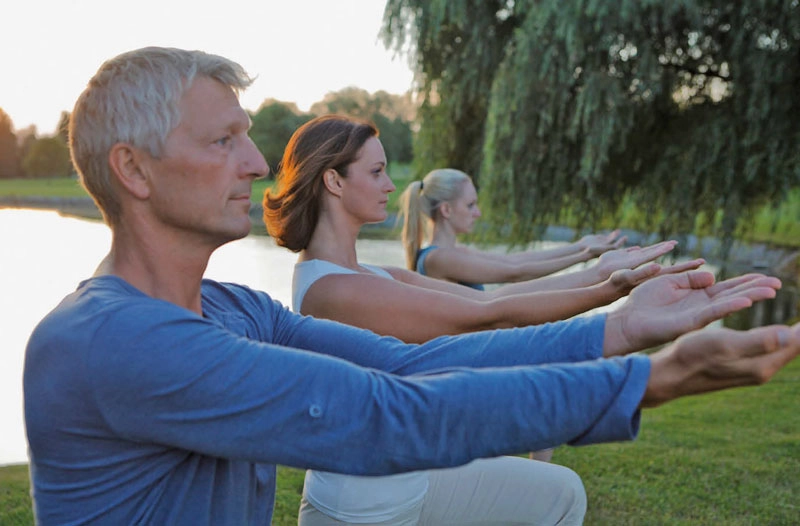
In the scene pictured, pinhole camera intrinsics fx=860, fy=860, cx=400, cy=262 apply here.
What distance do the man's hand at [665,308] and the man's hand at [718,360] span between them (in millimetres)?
313

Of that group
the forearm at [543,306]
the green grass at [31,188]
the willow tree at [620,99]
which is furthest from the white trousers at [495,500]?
the green grass at [31,188]

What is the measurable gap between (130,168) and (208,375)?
44 centimetres

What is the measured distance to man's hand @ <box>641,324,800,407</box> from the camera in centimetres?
120

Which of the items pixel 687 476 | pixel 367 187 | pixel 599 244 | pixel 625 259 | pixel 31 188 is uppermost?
pixel 367 187

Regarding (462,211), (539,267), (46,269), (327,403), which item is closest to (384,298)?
(327,403)

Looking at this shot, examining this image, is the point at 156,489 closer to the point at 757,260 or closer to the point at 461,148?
the point at 461,148

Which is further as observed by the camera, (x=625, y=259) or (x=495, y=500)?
(x=625, y=259)

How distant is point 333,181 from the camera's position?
10.0 feet

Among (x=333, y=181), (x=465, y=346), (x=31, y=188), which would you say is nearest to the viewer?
(x=465, y=346)

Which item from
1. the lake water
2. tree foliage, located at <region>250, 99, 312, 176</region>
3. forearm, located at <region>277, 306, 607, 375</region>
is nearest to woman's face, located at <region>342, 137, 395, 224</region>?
forearm, located at <region>277, 306, 607, 375</region>

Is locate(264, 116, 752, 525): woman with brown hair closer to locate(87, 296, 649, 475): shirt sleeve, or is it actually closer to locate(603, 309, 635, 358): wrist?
locate(603, 309, 635, 358): wrist

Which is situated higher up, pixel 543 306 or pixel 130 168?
pixel 130 168

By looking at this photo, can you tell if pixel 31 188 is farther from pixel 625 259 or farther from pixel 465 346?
pixel 465 346

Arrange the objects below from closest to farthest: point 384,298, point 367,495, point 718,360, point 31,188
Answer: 1. point 718,360
2. point 367,495
3. point 384,298
4. point 31,188
